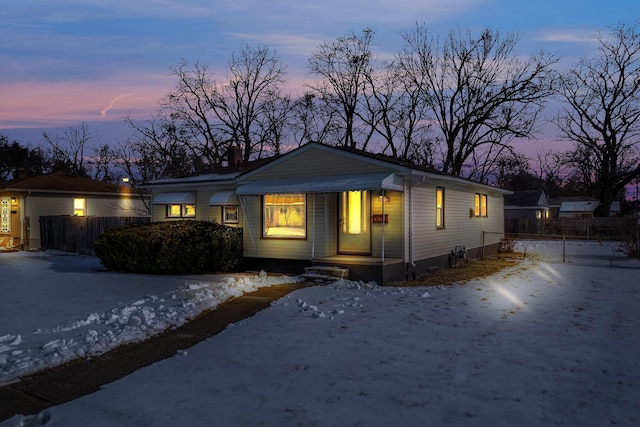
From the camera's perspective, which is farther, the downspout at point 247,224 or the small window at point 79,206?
the small window at point 79,206

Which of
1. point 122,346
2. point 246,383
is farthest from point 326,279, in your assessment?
point 246,383

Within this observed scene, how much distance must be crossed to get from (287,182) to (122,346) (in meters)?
7.74

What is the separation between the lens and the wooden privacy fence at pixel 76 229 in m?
19.4

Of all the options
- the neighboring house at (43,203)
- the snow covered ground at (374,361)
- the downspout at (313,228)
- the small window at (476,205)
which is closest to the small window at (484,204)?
the small window at (476,205)

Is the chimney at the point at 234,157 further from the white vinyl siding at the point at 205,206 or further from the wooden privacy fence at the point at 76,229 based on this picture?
the wooden privacy fence at the point at 76,229

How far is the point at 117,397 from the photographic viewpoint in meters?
4.36

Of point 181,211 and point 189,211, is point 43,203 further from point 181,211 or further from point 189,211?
point 189,211

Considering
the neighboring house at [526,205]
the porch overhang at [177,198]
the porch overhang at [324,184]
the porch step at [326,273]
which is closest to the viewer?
the porch overhang at [324,184]

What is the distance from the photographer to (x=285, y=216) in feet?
44.8

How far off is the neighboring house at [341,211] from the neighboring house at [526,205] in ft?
112

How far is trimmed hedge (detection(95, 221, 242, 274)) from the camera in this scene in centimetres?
1253

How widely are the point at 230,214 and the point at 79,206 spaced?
13820 millimetres

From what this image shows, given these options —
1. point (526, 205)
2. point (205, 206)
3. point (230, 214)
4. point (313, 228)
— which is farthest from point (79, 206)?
point (526, 205)

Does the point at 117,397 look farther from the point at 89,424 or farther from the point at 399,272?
the point at 399,272
